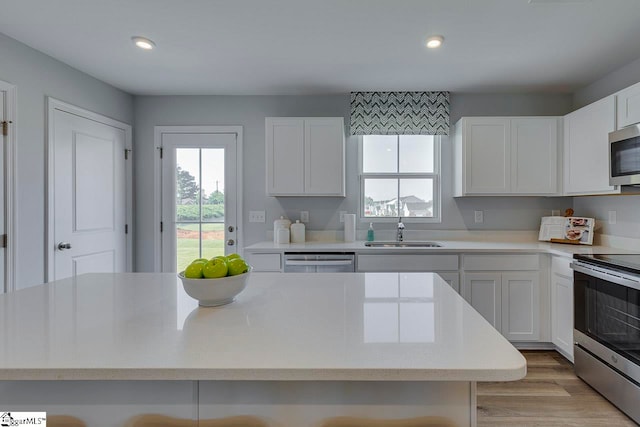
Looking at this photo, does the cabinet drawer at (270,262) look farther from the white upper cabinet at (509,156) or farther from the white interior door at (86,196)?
the white upper cabinet at (509,156)

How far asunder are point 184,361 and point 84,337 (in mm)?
360

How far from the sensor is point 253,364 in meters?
0.77

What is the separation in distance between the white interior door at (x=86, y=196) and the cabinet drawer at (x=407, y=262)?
2397mm

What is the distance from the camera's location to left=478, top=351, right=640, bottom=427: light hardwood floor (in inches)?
77.6

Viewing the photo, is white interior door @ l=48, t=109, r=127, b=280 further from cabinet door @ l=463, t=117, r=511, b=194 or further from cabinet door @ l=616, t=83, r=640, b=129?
cabinet door @ l=616, t=83, r=640, b=129

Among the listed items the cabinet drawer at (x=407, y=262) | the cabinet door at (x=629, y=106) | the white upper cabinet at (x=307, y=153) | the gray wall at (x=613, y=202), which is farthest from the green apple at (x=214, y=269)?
the gray wall at (x=613, y=202)

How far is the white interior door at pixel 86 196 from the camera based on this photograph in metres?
2.69

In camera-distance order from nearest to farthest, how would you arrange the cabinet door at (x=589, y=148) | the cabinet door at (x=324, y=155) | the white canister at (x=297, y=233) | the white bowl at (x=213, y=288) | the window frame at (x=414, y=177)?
the white bowl at (x=213, y=288) → the cabinet door at (x=589, y=148) → the cabinet door at (x=324, y=155) → the white canister at (x=297, y=233) → the window frame at (x=414, y=177)

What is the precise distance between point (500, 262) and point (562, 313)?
57 centimetres

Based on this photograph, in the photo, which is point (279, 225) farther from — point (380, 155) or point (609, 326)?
point (609, 326)

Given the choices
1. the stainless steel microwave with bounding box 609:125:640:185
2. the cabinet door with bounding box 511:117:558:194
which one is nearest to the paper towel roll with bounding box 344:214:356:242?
the cabinet door with bounding box 511:117:558:194

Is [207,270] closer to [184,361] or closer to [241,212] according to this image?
→ [184,361]

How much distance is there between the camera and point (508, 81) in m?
3.10

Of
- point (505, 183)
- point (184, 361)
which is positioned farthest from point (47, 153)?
point (505, 183)
